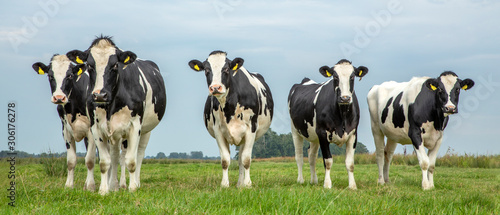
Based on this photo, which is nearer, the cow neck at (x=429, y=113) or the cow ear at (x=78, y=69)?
the cow ear at (x=78, y=69)

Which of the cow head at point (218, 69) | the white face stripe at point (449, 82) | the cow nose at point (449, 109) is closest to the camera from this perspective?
the cow head at point (218, 69)

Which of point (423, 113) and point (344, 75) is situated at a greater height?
point (344, 75)

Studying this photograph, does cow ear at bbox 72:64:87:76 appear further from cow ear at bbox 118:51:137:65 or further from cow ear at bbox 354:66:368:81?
cow ear at bbox 354:66:368:81

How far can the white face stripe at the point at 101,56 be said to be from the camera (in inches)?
327

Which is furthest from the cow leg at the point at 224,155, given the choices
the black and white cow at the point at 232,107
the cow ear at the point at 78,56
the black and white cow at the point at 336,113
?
the cow ear at the point at 78,56

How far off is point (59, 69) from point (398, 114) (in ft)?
24.9

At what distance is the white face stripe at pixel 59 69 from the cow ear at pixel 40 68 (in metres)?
0.36

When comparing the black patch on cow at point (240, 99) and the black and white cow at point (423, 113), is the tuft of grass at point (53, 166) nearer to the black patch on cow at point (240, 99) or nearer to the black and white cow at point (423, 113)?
the black patch on cow at point (240, 99)

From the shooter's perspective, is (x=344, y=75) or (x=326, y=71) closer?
(x=344, y=75)

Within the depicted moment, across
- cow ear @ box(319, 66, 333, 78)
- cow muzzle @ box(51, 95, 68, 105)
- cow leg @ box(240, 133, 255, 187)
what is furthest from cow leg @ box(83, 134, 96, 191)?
cow ear @ box(319, 66, 333, 78)

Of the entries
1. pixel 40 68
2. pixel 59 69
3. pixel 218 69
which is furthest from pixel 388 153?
pixel 40 68

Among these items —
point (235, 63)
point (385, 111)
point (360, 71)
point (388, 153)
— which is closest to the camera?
point (235, 63)

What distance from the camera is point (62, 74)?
972cm

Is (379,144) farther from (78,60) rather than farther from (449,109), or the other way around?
(78,60)
